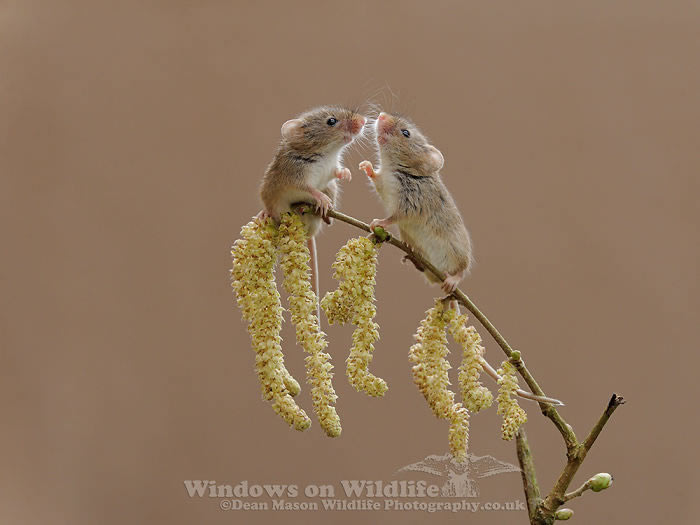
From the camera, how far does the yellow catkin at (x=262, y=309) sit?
1317mm

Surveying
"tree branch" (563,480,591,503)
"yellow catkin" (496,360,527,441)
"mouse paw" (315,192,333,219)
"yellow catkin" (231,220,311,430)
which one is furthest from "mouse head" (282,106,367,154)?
"tree branch" (563,480,591,503)

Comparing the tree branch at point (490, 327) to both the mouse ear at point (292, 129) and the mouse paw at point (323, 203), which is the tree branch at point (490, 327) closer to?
the mouse paw at point (323, 203)

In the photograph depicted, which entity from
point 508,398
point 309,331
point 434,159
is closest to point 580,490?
point 508,398

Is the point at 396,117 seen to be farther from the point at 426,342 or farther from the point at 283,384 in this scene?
the point at 283,384

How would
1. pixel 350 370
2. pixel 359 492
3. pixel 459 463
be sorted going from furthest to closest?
pixel 359 492 < pixel 459 463 < pixel 350 370

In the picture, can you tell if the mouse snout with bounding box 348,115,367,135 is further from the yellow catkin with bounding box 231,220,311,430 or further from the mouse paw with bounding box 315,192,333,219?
the yellow catkin with bounding box 231,220,311,430

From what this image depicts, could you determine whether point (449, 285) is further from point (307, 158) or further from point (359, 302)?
point (307, 158)

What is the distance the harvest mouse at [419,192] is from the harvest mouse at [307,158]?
59mm

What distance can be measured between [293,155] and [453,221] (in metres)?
0.32

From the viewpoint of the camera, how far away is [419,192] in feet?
4.74

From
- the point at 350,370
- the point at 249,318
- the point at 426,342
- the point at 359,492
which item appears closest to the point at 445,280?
the point at 426,342

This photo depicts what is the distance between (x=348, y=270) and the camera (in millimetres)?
1313

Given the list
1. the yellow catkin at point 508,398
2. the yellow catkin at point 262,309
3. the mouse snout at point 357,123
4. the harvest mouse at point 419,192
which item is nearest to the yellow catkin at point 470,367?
the yellow catkin at point 508,398

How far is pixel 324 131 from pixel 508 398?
1.90 feet
